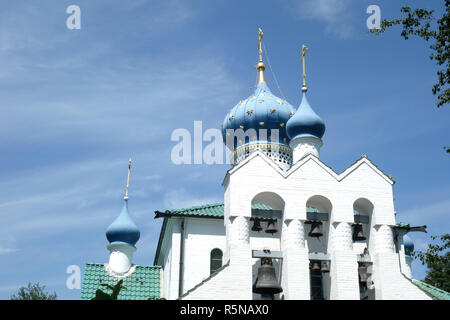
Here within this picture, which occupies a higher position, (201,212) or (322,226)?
(201,212)

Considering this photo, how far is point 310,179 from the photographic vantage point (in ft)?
44.4

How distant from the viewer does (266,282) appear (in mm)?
12609

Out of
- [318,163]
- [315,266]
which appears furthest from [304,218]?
[318,163]

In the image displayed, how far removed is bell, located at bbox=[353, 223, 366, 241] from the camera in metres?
13.8

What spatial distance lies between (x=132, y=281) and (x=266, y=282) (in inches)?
248

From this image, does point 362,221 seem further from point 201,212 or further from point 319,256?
point 201,212

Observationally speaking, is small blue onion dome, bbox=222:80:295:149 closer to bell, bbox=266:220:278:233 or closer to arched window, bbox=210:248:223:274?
arched window, bbox=210:248:223:274

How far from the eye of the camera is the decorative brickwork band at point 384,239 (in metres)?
13.3

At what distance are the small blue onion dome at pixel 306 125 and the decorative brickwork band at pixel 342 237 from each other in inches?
240

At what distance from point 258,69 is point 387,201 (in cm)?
1236

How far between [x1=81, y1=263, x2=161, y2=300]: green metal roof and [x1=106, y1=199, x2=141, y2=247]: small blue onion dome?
3.75 feet

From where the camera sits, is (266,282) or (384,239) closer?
(266,282)

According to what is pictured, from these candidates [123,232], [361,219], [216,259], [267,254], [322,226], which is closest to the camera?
[267,254]
